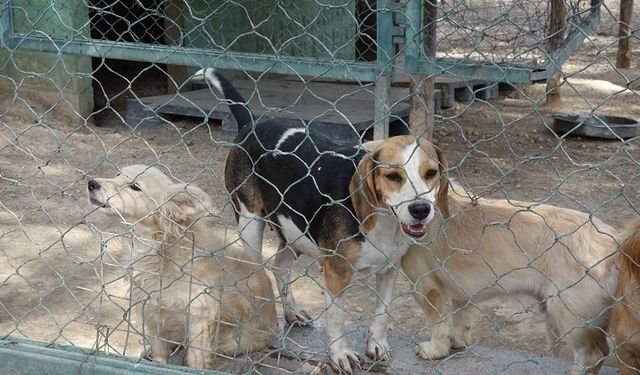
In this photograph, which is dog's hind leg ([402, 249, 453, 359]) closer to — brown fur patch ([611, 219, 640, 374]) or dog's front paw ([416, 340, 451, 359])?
dog's front paw ([416, 340, 451, 359])

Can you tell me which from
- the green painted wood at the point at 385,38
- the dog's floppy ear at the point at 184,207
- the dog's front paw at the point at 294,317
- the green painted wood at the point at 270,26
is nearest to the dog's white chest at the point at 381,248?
the dog's front paw at the point at 294,317

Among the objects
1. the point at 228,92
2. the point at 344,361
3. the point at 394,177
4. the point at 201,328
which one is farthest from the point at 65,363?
the point at 228,92

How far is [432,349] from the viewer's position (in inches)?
150

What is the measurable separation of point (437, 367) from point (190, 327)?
1051 mm

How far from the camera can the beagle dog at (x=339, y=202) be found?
122 inches

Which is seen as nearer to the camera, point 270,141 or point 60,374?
point 60,374

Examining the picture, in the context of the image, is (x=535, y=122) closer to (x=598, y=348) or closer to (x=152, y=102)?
(x=152, y=102)

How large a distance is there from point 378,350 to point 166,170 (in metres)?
3.47

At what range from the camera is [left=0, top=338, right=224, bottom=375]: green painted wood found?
123 inches

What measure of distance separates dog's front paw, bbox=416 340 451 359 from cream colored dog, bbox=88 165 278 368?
25.8 inches

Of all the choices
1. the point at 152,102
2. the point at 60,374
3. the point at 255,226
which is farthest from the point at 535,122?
the point at 60,374

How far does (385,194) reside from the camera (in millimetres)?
3131

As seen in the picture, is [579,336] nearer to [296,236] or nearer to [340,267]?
[340,267]

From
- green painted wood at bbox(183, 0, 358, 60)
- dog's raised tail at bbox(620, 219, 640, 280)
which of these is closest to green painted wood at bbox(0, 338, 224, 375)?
dog's raised tail at bbox(620, 219, 640, 280)
